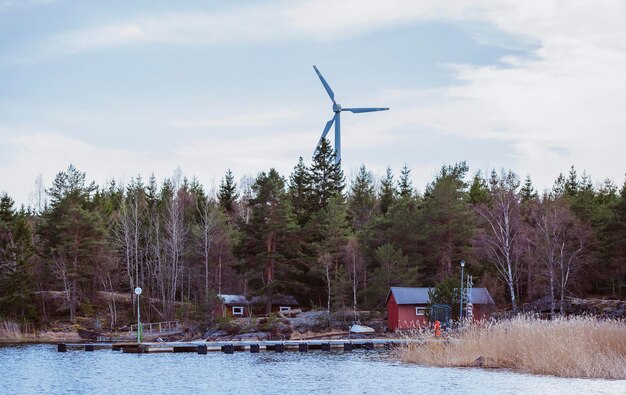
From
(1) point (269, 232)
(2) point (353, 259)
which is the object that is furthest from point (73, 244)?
(2) point (353, 259)

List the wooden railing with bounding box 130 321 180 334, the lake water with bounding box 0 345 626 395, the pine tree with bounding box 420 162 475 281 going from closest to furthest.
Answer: the lake water with bounding box 0 345 626 395 < the pine tree with bounding box 420 162 475 281 < the wooden railing with bounding box 130 321 180 334

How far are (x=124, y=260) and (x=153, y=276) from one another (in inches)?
148

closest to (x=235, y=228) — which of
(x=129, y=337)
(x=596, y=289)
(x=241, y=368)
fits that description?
(x=129, y=337)

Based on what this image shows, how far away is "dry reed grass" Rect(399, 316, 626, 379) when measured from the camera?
95.6ft

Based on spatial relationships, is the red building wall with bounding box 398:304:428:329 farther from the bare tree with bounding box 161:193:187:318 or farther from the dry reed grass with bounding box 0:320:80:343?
the dry reed grass with bounding box 0:320:80:343

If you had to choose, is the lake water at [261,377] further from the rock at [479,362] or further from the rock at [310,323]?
the rock at [310,323]

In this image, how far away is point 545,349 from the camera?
3119cm

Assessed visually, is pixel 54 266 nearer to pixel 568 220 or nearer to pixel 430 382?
pixel 568 220

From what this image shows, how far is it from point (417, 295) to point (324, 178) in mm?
29604

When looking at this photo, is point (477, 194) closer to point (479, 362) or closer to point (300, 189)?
point (300, 189)

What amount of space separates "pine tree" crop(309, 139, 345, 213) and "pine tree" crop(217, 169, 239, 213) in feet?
44.6

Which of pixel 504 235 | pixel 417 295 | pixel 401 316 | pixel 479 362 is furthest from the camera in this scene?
pixel 504 235

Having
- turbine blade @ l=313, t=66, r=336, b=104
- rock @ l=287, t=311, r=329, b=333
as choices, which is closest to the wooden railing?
rock @ l=287, t=311, r=329, b=333

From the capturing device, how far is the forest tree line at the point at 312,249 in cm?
6588
